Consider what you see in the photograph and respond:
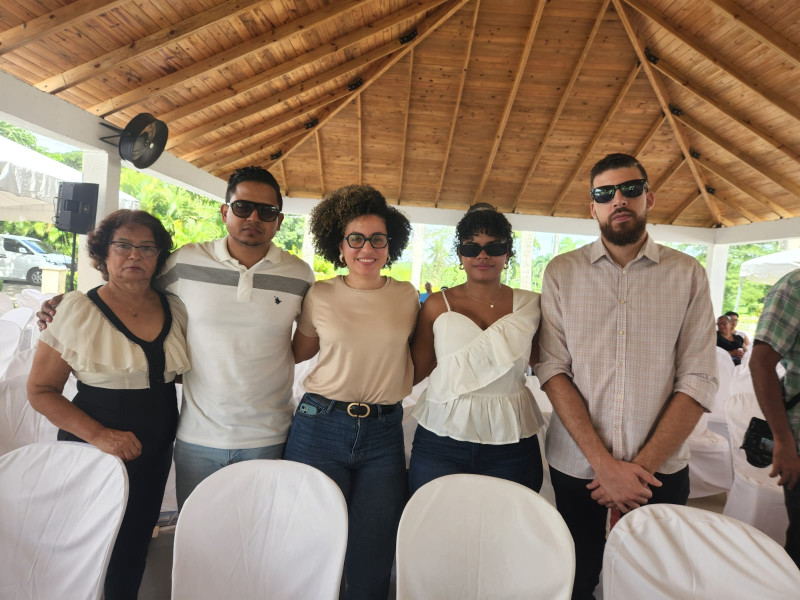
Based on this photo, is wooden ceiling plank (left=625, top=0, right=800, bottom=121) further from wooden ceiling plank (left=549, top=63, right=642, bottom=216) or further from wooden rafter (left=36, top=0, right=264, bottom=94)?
wooden rafter (left=36, top=0, right=264, bottom=94)

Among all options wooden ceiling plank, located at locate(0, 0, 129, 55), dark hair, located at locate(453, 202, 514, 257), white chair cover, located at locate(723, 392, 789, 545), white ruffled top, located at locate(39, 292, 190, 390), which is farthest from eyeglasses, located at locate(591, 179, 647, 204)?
wooden ceiling plank, located at locate(0, 0, 129, 55)

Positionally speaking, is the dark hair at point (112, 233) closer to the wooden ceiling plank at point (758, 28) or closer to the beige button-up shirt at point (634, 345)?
the beige button-up shirt at point (634, 345)

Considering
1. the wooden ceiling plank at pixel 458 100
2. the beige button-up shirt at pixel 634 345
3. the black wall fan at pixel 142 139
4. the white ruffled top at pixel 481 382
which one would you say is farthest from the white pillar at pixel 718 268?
the white ruffled top at pixel 481 382

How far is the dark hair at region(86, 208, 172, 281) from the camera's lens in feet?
6.91

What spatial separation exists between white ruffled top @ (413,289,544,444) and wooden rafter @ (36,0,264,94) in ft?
16.8

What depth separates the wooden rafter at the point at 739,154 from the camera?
9.39m

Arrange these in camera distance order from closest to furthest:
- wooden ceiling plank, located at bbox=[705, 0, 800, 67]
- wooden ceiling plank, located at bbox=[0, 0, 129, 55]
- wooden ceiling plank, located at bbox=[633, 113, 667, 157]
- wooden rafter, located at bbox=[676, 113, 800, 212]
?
1. wooden ceiling plank, located at bbox=[0, 0, 129, 55]
2. wooden ceiling plank, located at bbox=[705, 0, 800, 67]
3. wooden rafter, located at bbox=[676, 113, 800, 212]
4. wooden ceiling plank, located at bbox=[633, 113, 667, 157]

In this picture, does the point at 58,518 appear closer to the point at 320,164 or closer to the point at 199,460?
the point at 199,460

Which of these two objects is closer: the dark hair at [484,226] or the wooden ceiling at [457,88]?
the dark hair at [484,226]

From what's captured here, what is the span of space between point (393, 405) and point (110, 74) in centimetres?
630

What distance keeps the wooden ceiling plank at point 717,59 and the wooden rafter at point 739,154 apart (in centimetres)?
195

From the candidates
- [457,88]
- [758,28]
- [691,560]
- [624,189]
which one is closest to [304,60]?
[457,88]

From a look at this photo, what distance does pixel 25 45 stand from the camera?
199 inches

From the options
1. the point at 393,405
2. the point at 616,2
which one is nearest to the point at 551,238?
the point at 616,2
